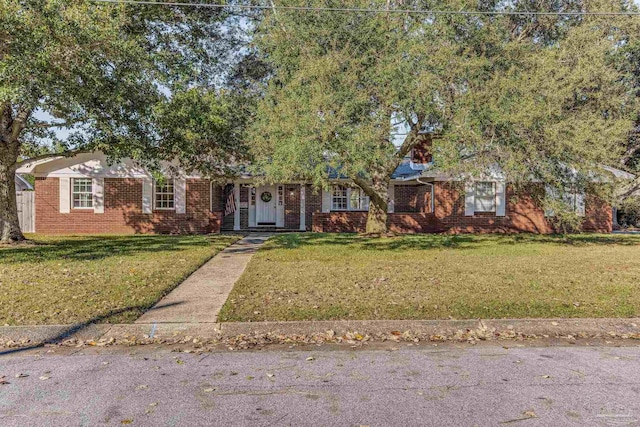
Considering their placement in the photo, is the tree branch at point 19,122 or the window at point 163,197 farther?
the window at point 163,197

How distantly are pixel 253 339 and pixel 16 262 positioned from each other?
773cm

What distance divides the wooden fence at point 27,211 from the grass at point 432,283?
40.1ft

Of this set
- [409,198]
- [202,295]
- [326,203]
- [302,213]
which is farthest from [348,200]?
[202,295]

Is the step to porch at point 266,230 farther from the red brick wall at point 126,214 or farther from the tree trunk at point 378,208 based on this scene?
the tree trunk at point 378,208

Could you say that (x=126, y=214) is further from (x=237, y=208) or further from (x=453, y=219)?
(x=453, y=219)

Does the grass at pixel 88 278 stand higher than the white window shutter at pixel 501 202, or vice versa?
the white window shutter at pixel 501 202

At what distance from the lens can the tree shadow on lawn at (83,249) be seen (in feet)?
37.9

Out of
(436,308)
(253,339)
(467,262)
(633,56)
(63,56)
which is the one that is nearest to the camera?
(253,339)

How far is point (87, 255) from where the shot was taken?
12.0 metres

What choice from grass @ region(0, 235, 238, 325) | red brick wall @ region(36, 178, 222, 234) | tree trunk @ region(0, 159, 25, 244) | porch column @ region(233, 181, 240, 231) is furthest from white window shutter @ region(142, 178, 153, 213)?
grass @ region(0, 235, 238, 325)

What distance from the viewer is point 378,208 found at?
18.0 metres

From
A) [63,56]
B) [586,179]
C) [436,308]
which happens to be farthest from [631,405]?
[586,179]

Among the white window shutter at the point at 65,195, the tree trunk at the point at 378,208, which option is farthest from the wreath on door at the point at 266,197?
the white window shutter at the point at 65,195

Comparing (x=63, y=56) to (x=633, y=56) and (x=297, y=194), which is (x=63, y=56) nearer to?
(x=297, y=194)
